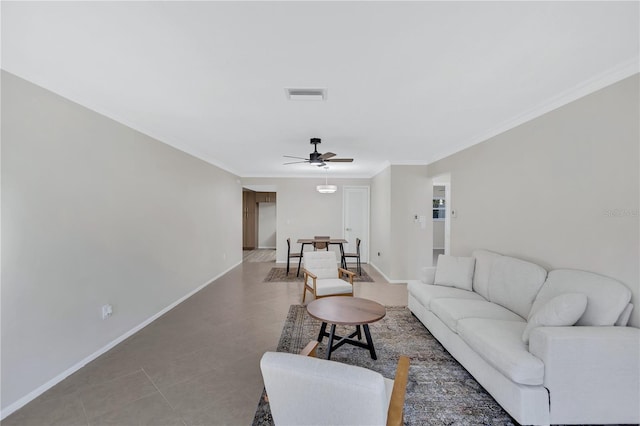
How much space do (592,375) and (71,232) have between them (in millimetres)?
4169

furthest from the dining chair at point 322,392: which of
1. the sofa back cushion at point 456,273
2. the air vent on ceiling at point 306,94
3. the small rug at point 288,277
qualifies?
the small rug at point 288,277

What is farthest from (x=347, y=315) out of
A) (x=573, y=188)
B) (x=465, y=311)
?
(x=573, y=188)

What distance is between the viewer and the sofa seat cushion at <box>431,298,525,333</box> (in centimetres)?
254

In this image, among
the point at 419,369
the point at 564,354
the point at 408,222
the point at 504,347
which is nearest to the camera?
the point at 564,354

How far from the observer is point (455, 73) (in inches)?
80.2

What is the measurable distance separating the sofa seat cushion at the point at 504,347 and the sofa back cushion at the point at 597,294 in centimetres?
36

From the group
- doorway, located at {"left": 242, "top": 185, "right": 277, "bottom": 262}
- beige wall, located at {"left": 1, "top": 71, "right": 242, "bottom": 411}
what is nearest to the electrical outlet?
beige wall, located at {"left": 1, "top": 71, "right": 242, "bottom": 411}

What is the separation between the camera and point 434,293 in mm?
3232

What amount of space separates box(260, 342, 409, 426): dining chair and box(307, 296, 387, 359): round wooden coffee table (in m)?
1.24

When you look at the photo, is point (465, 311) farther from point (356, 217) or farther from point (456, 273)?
point (356, 217)

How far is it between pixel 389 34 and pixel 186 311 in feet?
13.7

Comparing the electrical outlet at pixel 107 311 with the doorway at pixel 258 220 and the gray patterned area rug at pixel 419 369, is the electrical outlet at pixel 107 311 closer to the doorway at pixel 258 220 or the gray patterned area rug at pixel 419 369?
the gray patterned area rug at pixel 419 369

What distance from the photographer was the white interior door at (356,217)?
305 inches

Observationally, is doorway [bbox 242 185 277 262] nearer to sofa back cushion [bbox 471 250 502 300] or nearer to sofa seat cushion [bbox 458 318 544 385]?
sofa back cushion [bbox 471 250 502 300]
